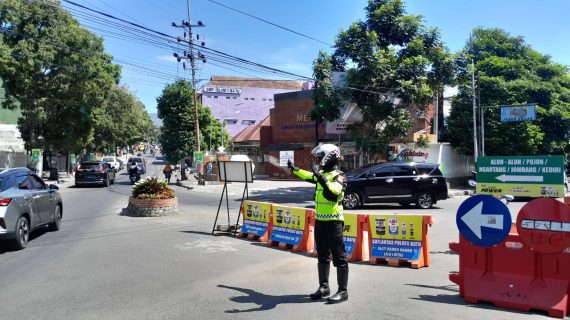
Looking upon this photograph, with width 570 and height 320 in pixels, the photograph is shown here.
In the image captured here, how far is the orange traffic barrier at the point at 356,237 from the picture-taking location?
8047 millimetres

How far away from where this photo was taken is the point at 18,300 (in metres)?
5.75

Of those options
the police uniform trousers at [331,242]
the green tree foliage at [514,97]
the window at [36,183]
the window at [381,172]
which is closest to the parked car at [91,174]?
the window at [381,172]

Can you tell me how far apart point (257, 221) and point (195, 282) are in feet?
12.5

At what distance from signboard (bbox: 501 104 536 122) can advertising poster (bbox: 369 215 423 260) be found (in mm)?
22349

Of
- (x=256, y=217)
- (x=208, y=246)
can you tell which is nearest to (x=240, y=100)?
(x=256, y=217)

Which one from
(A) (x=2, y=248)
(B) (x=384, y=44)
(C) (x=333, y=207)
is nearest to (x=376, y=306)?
(C) (x=333, y=207)

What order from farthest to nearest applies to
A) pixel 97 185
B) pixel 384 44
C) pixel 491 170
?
1. pixel 97 185
2. pixel 384 44
3. pixel 491 170

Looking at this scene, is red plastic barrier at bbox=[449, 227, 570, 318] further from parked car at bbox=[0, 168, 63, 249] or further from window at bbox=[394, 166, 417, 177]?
window at bbox=[394, 166, 417, 177]

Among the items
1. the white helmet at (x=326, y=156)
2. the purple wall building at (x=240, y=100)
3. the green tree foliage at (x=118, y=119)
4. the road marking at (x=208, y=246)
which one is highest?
the purple wall building at (x=240, y=100)

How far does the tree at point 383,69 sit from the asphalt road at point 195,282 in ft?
40.4

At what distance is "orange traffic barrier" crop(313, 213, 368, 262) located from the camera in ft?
26.4

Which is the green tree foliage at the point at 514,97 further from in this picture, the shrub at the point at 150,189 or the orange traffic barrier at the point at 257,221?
the orange traffic barrier at the point at 257,221

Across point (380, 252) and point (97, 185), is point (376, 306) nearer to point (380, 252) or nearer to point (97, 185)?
point (380, 252)

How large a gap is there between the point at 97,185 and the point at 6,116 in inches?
1155
